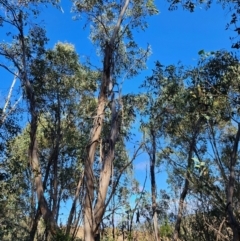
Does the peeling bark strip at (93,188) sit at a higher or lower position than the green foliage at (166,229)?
lower

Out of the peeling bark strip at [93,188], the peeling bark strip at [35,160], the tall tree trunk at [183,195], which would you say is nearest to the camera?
the peeling bark strip at [93,188]

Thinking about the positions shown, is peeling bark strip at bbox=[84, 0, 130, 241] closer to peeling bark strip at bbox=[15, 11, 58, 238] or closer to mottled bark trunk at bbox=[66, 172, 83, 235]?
mottled bark trunk at bbox=[66, 172, 83, 235]

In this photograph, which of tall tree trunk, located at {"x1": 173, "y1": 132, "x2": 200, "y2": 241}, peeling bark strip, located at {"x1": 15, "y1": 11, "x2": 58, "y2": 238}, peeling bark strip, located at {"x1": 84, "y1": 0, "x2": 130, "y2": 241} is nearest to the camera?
peeling bark strip, located at {"x1": 84, "y1": 0, "x2": 130, "y2": 241}

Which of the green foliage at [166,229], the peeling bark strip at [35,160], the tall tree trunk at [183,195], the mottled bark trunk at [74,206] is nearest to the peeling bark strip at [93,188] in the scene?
the mottled bark trunk at [74,206]

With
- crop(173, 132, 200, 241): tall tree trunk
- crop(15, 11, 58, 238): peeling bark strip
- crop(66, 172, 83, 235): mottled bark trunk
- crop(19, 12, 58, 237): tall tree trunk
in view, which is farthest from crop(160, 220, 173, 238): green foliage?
crop(19, 12, 58, 237): tall tree trunk

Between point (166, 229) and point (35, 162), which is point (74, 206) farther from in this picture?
point (166, 229)

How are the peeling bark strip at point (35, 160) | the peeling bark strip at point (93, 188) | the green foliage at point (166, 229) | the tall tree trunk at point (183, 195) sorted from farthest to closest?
the green foliage at point (166, 229) → the tall tree trunk at point (183, 195) → the peeling bark strip at point (35, 160) → the peeling bark strip at point (93, 188)

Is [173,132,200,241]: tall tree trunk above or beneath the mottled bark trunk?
above

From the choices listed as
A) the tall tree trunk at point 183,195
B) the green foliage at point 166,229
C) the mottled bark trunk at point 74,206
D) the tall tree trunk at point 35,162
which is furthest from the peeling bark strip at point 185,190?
the tall tree trunk at point 35,162

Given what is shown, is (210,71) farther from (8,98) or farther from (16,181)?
(16,181)

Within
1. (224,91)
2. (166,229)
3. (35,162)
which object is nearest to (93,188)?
(35,162)

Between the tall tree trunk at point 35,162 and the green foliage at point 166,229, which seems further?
the green foliage at point 166,229

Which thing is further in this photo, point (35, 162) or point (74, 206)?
point (35, 162)

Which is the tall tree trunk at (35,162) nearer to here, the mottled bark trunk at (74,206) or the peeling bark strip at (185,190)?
the mottled bark trunk at (74,206)
